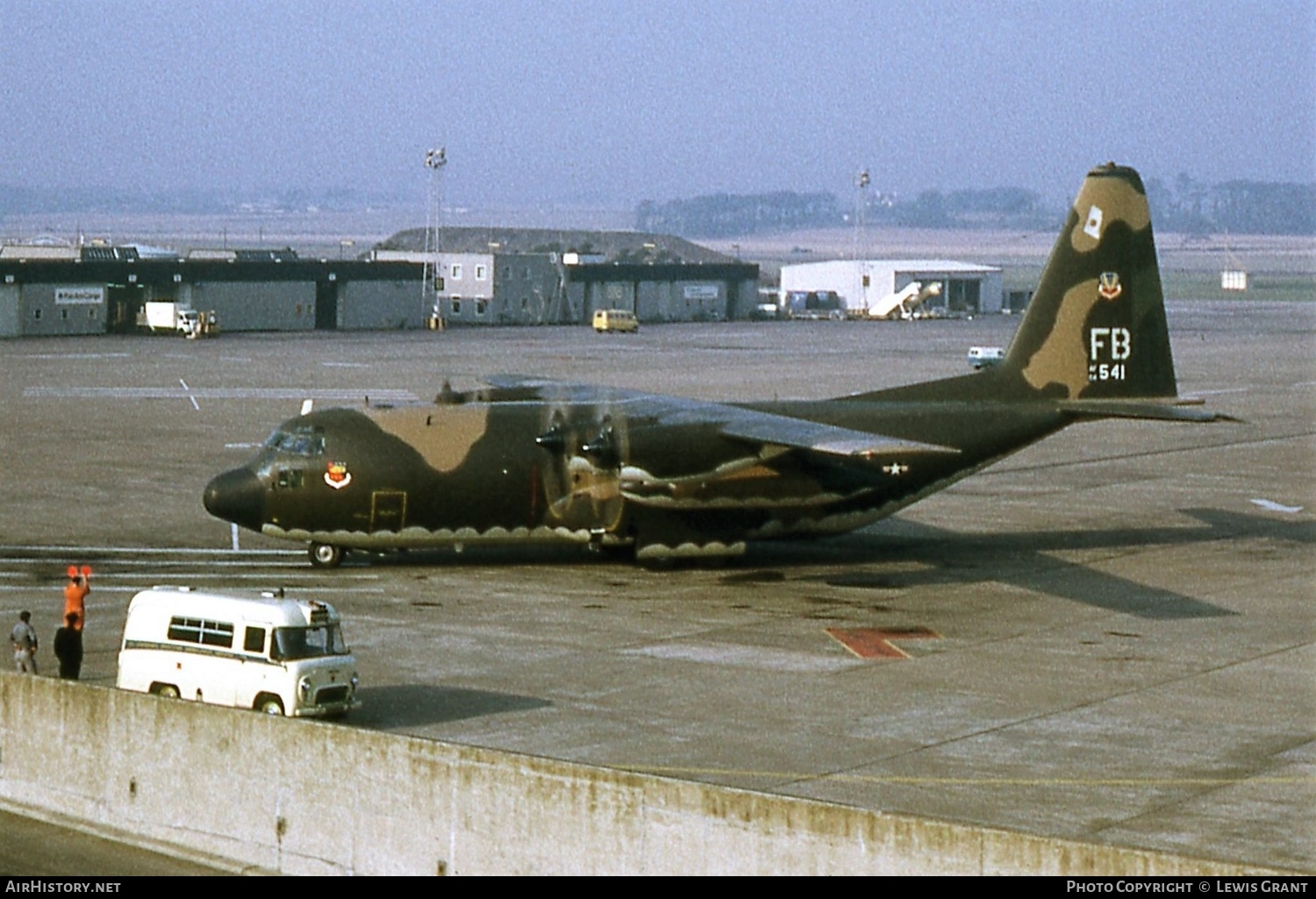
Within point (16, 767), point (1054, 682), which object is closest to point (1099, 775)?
point (1054, 682)

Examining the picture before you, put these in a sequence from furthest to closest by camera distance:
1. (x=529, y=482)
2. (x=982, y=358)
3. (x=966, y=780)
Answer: (x=982, y=358) → (x=529, y=482) → (x=966, y=780)

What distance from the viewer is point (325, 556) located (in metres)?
36.0

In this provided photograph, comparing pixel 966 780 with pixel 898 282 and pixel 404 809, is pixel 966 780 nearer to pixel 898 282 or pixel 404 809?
pixel 404 809

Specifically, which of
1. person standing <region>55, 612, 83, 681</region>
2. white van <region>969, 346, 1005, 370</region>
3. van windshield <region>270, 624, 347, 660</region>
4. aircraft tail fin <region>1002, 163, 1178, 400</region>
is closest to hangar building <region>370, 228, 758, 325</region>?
white van <region>969, 346, 1005, 370</region>

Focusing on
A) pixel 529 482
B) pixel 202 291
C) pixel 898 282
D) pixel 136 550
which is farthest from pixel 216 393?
pixel 898 282

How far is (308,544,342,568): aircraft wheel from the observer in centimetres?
3597

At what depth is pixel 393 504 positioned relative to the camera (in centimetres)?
3478

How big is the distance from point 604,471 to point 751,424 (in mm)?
3049

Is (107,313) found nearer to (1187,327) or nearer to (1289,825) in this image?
(1187,327)

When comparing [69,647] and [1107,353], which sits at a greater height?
[1107,353]

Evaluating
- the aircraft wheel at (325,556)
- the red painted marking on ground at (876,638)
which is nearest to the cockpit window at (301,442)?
the aircraft wheel at (325,556)

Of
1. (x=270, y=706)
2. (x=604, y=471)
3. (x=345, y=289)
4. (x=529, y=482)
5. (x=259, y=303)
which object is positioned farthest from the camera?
(x=345, y=289)

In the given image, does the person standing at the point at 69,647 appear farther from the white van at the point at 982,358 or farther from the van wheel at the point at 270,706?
the white van at the point at 982,358

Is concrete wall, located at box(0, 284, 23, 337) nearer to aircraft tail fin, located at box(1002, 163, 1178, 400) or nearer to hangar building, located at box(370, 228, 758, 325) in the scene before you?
hangar building, located at box(370, 228, 758, 325)
